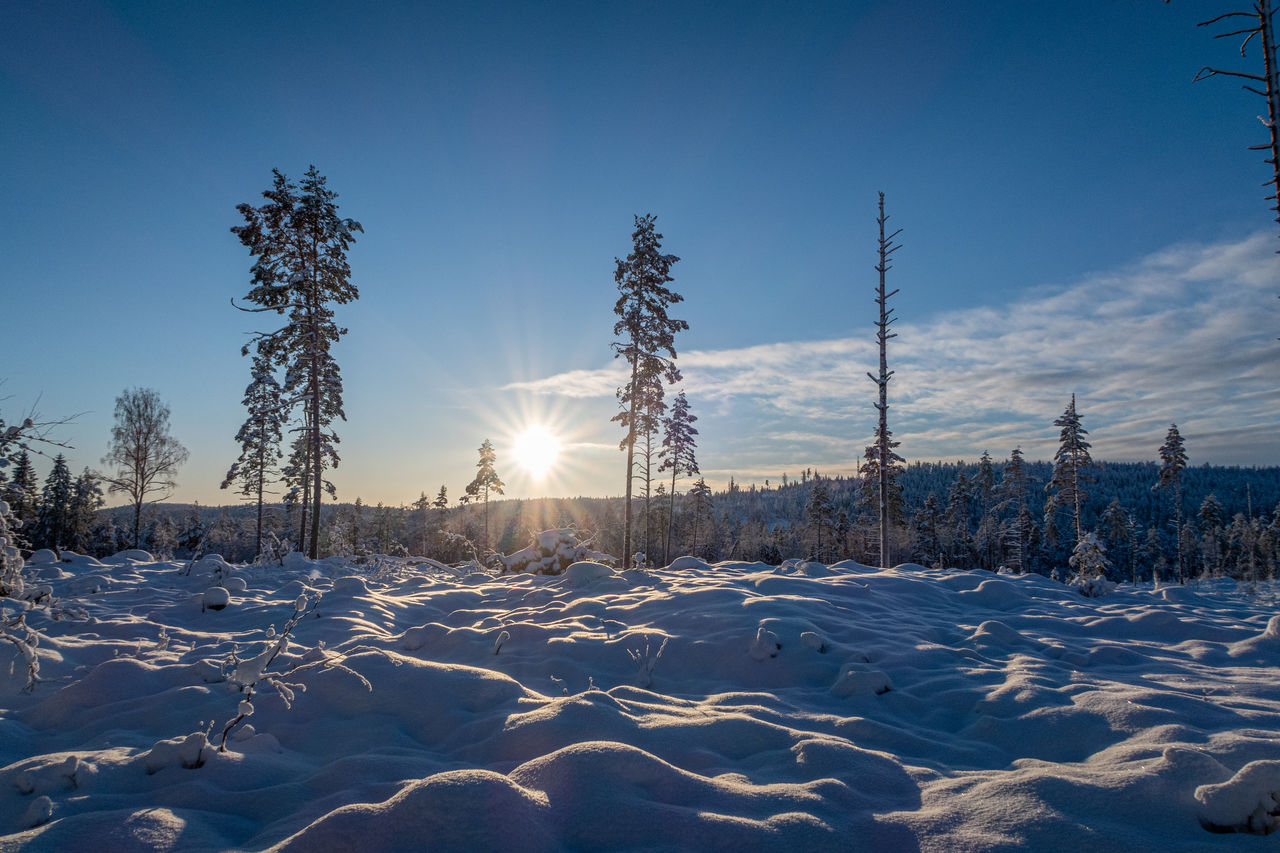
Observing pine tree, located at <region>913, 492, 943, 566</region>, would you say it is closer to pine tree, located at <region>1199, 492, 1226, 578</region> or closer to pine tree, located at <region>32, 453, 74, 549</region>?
pine tree, located at <region>1199, 492, 1226, 578</region>

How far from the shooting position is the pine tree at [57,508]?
4106cm

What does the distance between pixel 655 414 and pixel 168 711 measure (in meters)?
24.0

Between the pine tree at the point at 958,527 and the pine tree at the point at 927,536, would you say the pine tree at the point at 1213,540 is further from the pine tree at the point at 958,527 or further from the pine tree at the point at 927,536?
the pine tree at the point at 927,536

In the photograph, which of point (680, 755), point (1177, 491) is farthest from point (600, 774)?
point (1177, 491)

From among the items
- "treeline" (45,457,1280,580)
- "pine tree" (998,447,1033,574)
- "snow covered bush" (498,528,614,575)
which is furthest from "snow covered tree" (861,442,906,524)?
"pine tree" (998,447,1033,574)

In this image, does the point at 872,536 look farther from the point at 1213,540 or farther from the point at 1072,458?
the point at 1213,540

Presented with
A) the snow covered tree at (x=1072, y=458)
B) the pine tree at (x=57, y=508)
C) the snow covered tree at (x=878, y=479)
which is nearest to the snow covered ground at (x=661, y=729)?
the snow covered tree at (x=878, y=479)

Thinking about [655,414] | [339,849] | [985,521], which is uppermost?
[655,414]

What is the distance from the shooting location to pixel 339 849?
2.18 m

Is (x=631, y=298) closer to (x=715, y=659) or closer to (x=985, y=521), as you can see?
(x=715, y=659)

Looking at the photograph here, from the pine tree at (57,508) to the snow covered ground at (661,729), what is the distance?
4982cm

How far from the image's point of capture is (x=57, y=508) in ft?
136

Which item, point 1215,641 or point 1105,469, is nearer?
point 1215,641

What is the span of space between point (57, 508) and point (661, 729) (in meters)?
59.4
